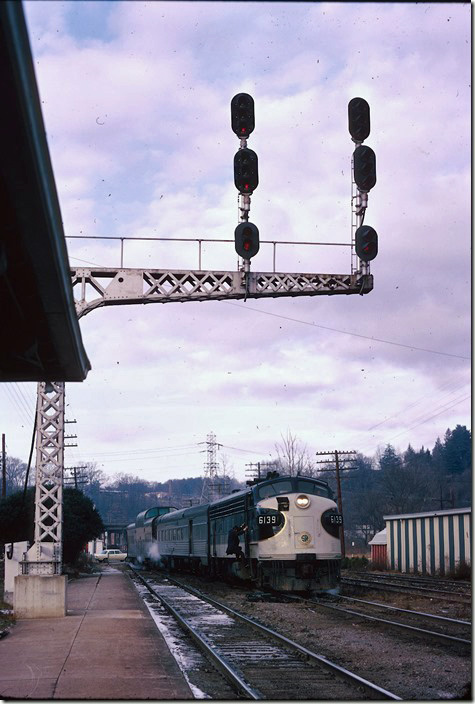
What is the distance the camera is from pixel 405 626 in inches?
548

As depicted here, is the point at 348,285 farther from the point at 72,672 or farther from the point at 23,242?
the point at 23,242

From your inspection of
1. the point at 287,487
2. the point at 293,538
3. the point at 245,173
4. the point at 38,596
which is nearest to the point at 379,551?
the point at 287,487

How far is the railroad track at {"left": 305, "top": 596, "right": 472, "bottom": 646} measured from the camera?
12.9m

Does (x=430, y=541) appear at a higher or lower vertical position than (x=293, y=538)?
lower

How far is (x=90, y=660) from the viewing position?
11102mm

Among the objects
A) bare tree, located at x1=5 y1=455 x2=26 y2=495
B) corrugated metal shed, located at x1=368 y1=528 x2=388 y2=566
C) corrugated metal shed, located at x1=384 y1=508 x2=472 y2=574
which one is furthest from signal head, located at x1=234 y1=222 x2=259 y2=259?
bare tree, located at x1=5 y1=455 x2=26 y2=495

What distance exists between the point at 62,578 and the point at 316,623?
5.07m

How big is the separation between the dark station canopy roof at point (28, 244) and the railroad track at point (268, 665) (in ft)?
13.8

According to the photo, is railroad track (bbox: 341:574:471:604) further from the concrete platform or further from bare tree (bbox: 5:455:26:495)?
bare tree (bbox: 5:455:26:495)

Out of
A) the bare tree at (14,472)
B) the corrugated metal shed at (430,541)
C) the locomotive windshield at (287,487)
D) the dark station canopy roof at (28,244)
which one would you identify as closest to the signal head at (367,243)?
the locomotive windshield at (287,487)

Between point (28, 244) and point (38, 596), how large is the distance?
1325 cm

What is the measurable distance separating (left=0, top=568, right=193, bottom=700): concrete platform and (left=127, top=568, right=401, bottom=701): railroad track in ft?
2.22

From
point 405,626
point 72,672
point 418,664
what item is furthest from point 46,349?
point 405,626

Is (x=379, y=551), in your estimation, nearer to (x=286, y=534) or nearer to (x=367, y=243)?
(x=286, y=534)
